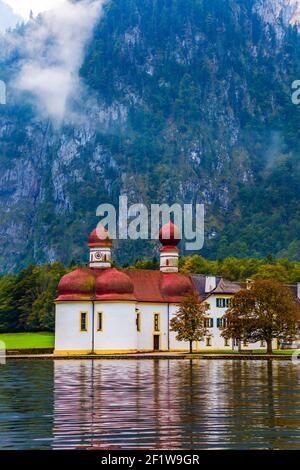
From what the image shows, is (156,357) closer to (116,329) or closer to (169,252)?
(116,329)

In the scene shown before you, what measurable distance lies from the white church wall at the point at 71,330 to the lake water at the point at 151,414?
190ft

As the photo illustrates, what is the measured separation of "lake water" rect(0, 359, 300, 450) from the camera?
25.3 m

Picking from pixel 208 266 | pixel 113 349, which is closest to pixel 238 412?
pixel 113 349

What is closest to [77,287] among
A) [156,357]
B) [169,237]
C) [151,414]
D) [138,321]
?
[138,321]

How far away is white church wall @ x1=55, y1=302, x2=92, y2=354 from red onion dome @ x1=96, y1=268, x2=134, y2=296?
2242 mm

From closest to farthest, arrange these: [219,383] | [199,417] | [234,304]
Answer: [199,417] → [219,383] → [234,304]

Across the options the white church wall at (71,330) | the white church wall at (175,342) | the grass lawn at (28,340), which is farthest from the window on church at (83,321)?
the grass lawn at (28,340)

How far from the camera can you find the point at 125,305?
110 metres

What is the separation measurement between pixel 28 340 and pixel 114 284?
3779 cm
